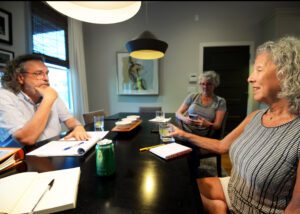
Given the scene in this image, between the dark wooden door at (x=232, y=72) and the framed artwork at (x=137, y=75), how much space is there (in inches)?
43.6

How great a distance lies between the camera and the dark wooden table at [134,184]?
0.58 meters

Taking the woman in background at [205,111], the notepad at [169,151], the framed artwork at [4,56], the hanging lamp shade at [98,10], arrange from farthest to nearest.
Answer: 1. the woman in background at [205,111]
2. the framed artwork at [4,56]
3. the notepad at [169,151]
4. the hanging lamp shade at [98,10]

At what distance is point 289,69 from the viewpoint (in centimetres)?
84

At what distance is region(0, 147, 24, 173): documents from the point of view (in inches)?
32.4

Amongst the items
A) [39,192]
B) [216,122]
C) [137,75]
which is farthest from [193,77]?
[39,192]

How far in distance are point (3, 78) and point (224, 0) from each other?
153 inches

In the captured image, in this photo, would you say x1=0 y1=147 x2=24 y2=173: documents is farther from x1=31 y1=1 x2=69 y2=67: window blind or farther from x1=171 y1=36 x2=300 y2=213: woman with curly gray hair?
x1=31 y1=1 x2=69 y2=67: window blind

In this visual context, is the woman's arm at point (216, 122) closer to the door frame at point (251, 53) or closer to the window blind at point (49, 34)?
the door frame at point (251, 53)

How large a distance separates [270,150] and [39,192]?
94 centimetres

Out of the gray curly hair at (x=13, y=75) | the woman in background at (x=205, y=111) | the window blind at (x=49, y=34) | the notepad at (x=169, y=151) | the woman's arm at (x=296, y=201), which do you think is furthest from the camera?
the window blind at (x=49, y=34)

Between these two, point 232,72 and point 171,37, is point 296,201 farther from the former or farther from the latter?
point 171,37

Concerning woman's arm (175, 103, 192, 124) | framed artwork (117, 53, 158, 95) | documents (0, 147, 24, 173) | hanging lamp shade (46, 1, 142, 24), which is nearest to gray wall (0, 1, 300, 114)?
framed artwork (117, 53, 158, 95)

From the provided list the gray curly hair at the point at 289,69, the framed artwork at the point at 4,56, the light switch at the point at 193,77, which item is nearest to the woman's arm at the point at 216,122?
the gray curly hair at the point at 289,69

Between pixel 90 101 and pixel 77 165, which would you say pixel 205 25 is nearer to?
pixel 90 101
